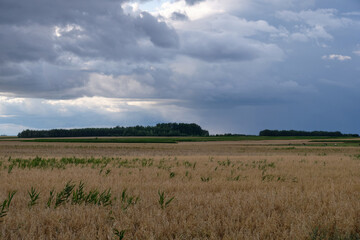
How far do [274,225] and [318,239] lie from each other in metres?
0.79

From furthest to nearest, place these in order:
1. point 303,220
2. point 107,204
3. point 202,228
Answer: point 107,204 < point 303,220 < point 202,228

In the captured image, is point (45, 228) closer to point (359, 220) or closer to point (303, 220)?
point (303, 220)

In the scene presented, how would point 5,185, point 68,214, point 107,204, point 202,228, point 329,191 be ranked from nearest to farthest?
point 202,228 → point 68,214 → point 107,204 → point 329,191 → point 5,185

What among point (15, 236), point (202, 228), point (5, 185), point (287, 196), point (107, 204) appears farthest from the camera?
point (5, 185)

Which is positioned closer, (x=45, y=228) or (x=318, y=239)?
(x=318, y=239)

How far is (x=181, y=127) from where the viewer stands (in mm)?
172875

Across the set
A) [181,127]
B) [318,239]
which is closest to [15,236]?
[318,239]

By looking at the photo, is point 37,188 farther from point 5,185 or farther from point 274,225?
point 274,225

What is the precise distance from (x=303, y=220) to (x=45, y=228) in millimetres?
5085

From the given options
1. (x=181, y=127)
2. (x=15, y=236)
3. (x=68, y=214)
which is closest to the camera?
(x=15, y=236)

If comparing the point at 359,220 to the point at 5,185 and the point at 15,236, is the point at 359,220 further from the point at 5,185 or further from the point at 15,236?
the point at 5,185

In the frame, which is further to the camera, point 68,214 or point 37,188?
point 37,188

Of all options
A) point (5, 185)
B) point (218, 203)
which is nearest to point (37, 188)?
point (5, 185)

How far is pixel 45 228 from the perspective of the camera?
611cm
